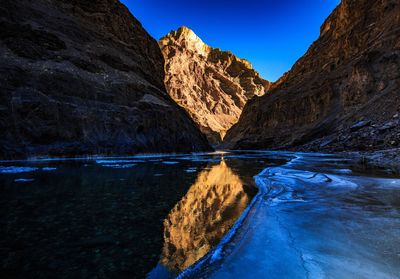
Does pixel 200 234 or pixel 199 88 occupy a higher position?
pixel 199 88

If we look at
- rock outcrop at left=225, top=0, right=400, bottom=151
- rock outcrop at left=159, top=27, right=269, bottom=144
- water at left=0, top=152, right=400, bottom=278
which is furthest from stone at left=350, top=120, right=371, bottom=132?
rock outcrop at left=159, top=27, right=269, bottom=144

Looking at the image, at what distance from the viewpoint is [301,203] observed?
7090mm

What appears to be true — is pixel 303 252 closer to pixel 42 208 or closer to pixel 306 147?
pixel 42 208

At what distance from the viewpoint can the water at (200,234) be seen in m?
3.32

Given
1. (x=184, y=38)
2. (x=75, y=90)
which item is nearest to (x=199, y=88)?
(x=184, y=38)

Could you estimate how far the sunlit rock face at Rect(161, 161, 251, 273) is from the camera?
393cm

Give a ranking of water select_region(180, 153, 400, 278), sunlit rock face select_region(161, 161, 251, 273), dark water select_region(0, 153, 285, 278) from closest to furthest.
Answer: water select_region(180, 153, 400, 278) < dark water select_region(0, 153, 285, 278) < sunlit rock face select_region(161, 161, 251, 273)

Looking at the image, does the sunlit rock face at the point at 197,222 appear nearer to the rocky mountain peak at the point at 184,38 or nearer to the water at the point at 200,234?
the water at the point at 200,234

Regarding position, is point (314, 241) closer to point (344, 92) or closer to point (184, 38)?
point (344, 92)

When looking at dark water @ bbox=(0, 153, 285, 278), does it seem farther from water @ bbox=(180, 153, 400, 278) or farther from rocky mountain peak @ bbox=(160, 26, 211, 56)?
rocky mountain peak @ bbox=(160, 26, 211, 56)

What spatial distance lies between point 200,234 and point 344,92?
5300 cm

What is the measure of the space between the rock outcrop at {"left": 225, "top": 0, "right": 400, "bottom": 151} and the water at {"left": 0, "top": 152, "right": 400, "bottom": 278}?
23.8 m

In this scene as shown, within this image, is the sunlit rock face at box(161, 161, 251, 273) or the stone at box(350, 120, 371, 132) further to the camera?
the stone at box(350, 120, 371, 132)

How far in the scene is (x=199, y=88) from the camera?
150750mm
